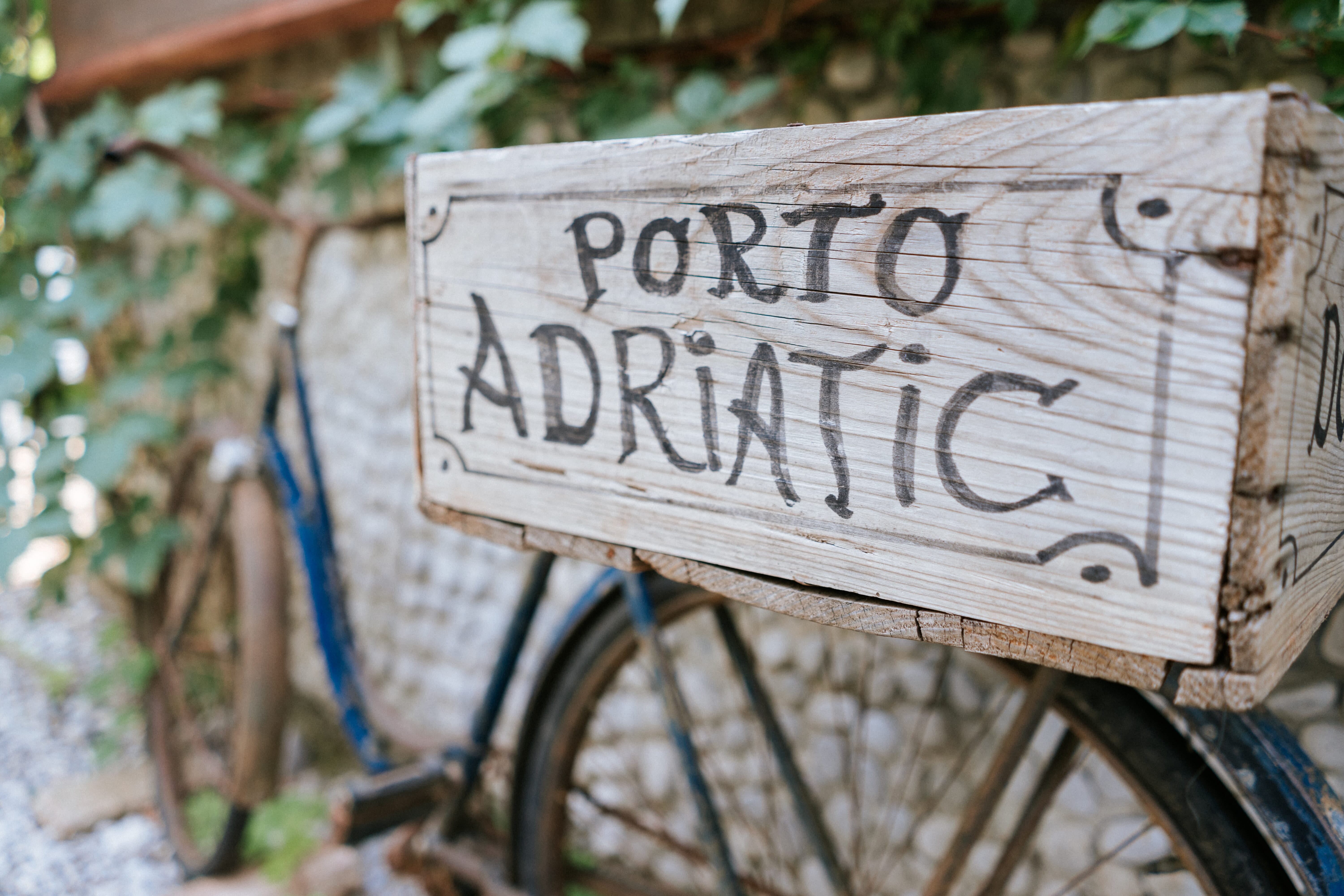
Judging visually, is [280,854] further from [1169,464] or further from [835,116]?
[1169,464]

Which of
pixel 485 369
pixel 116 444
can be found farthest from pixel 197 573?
pixel 485 369

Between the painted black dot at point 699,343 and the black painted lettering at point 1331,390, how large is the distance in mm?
421

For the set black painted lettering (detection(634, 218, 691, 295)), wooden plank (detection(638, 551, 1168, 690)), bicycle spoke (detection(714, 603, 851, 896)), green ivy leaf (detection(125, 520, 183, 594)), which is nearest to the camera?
wooden plank (detection(638, 551, 1168, 690))

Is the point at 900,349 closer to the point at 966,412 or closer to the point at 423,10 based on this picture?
the point at 966,412

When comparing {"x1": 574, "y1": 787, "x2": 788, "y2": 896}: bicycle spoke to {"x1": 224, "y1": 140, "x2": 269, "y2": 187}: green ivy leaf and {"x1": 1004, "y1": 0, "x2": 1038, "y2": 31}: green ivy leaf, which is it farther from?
{"x1": 224, "y1": 140, "x2": 269, "y2": 187}: green ivy leaf

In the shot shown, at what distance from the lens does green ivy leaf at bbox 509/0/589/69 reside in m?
1.28

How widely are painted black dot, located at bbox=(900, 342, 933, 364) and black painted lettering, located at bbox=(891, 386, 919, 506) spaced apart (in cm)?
2

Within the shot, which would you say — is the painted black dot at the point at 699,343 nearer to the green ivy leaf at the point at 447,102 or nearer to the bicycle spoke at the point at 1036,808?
the bicycle spoke at the point at 1036,808

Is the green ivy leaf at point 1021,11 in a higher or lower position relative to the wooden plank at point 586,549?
higher

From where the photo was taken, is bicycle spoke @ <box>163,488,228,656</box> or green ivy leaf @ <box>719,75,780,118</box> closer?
green ivy leaf @ <box>719,75,780,118</box>

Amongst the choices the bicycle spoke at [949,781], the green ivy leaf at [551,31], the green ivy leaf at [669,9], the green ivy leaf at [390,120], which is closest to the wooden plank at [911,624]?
the green ivy leaf at [669,9]

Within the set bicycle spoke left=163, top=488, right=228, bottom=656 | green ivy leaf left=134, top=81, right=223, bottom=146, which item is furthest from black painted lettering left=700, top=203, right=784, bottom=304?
bicycle spoke left=163, top=488, right=228, bottom=656

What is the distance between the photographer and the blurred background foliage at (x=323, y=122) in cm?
127

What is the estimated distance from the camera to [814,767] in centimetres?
165
